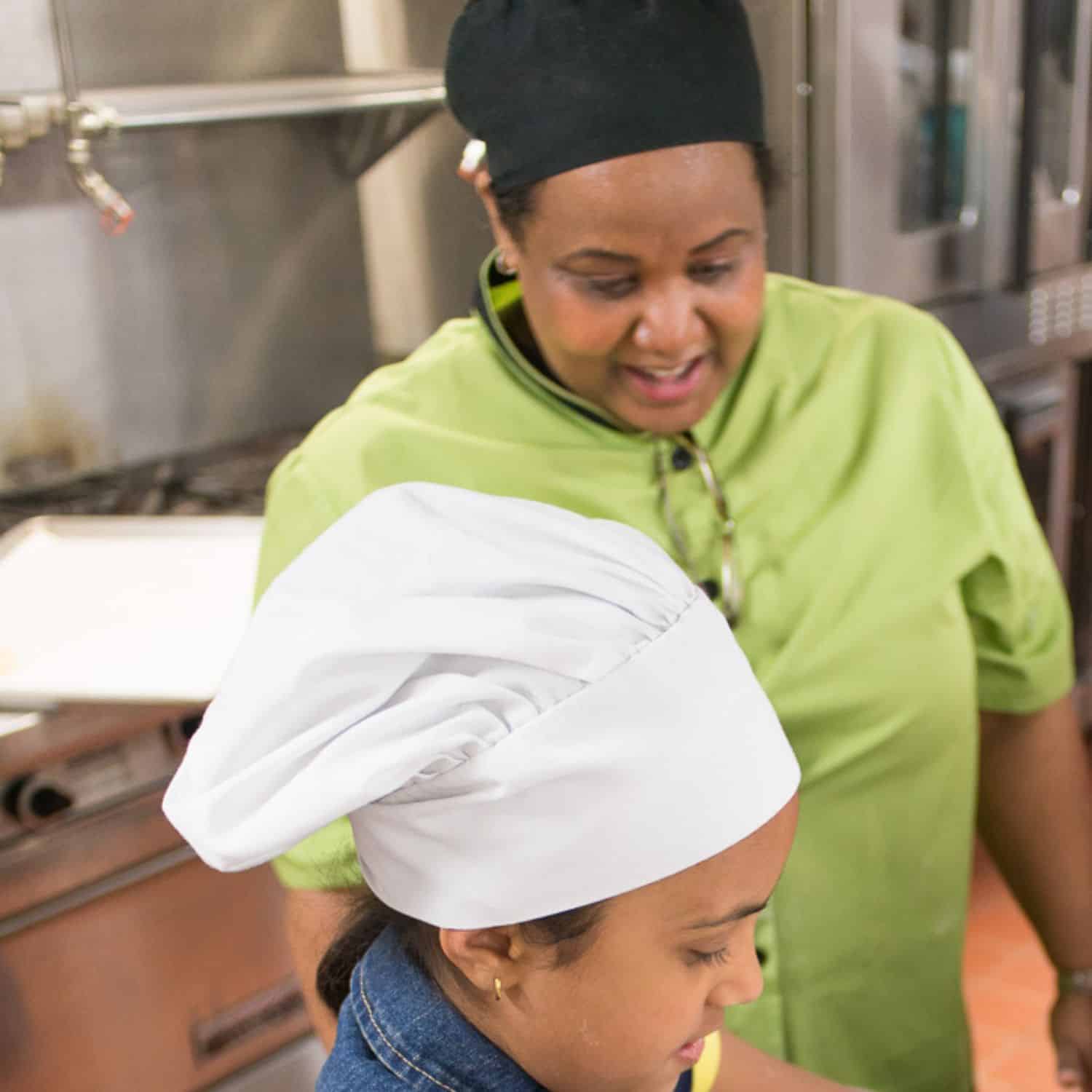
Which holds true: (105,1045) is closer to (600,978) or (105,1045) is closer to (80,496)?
(80,496)

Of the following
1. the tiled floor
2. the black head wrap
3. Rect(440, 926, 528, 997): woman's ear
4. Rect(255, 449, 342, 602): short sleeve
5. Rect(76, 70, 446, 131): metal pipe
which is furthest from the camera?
the tiled floor

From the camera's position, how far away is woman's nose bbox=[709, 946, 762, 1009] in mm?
743

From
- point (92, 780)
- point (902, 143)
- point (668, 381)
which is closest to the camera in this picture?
point (668, 381)

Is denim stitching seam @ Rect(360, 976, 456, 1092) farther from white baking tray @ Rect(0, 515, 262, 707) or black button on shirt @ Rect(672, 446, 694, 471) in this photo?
white baking tray @ Rect(0, 515, 262, 707)

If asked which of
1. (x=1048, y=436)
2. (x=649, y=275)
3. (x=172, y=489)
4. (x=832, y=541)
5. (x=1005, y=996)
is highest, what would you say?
(x=649, y=275)

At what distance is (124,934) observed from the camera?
4.89 ft

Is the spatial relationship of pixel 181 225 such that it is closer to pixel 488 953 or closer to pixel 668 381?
pixel 668 381

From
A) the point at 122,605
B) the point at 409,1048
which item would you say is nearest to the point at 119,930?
the point at 122,605

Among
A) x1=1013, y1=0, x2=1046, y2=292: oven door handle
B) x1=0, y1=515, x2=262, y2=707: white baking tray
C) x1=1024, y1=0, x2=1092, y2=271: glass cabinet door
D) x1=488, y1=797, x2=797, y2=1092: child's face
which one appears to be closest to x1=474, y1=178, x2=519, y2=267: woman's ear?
x1=488, y1=797, x2=797, y2=1092: child's face

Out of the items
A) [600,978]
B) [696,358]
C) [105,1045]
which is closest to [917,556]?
[696,358]

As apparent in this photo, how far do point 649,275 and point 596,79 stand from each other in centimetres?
14

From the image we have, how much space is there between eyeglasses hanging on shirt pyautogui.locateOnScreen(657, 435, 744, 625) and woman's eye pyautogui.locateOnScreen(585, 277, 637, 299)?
0.15m

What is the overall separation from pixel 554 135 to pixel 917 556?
0.45 m

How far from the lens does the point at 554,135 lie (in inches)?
34.5
